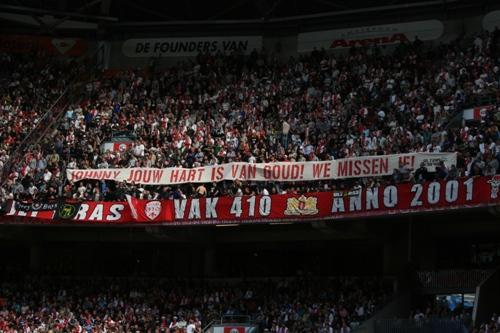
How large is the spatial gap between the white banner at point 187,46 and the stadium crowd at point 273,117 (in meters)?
0.83

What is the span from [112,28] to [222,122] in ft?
35.1

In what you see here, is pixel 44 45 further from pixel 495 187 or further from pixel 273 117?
pixel 495 187

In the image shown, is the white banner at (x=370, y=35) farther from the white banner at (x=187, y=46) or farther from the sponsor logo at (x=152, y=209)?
the sponsor logo at (x=152, y=209)

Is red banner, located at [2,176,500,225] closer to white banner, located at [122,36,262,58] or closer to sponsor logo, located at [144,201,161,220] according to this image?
sponsor logo, located at [144,201,161,220]

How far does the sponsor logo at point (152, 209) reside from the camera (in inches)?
1256

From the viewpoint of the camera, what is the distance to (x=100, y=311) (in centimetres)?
3312

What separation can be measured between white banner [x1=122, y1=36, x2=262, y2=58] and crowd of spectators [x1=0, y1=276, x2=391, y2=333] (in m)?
13.0

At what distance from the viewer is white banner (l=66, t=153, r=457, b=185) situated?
3072 cm

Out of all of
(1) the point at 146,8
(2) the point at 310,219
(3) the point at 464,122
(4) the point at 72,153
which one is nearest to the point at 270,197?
(2) the point at 310,219

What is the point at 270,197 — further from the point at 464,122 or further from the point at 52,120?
the point at 52,120

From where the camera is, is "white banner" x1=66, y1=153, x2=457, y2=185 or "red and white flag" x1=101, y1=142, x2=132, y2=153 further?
"red and white flag" x1=101, y1=142, x2=132, y2=153

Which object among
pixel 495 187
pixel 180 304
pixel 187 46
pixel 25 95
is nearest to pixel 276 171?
pixel 180 304

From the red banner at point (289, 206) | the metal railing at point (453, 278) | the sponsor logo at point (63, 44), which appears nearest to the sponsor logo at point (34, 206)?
the red banner at point (289, 206)

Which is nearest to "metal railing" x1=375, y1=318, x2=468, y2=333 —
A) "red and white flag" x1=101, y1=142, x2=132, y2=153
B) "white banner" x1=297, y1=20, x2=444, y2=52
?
"red and white flag" x1=101, y1=142, x2=132, y2=153
